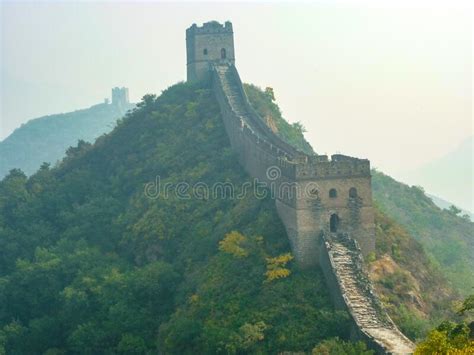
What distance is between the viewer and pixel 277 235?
39.7 m

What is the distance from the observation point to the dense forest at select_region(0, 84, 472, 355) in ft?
115

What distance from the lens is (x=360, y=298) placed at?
33250 millimetres

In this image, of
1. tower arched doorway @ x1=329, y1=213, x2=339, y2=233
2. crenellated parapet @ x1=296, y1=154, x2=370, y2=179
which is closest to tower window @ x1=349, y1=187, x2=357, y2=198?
crenellated parapet @ x1=296, y1=154, x2=370, y2=179

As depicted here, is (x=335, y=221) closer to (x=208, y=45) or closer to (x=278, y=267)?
(x=278, y=267)

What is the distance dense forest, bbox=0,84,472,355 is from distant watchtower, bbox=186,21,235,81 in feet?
6.36

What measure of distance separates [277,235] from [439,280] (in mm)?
9241

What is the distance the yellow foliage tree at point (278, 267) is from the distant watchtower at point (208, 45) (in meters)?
28.8

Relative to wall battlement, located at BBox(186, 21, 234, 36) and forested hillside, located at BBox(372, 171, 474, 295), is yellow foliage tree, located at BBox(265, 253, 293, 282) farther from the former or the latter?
wall battlement, located at BBox(186, 21, 234, 36)

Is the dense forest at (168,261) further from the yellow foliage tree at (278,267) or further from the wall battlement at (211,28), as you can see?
the wall battlement at (211,28)

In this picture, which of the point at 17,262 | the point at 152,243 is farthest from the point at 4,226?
the point at 152,243

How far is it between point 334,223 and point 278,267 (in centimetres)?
363

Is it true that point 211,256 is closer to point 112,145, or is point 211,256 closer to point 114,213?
point 114,213

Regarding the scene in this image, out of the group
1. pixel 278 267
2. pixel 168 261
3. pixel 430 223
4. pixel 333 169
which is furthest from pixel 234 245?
pixel 430 223

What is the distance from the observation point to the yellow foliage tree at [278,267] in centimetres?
3681
